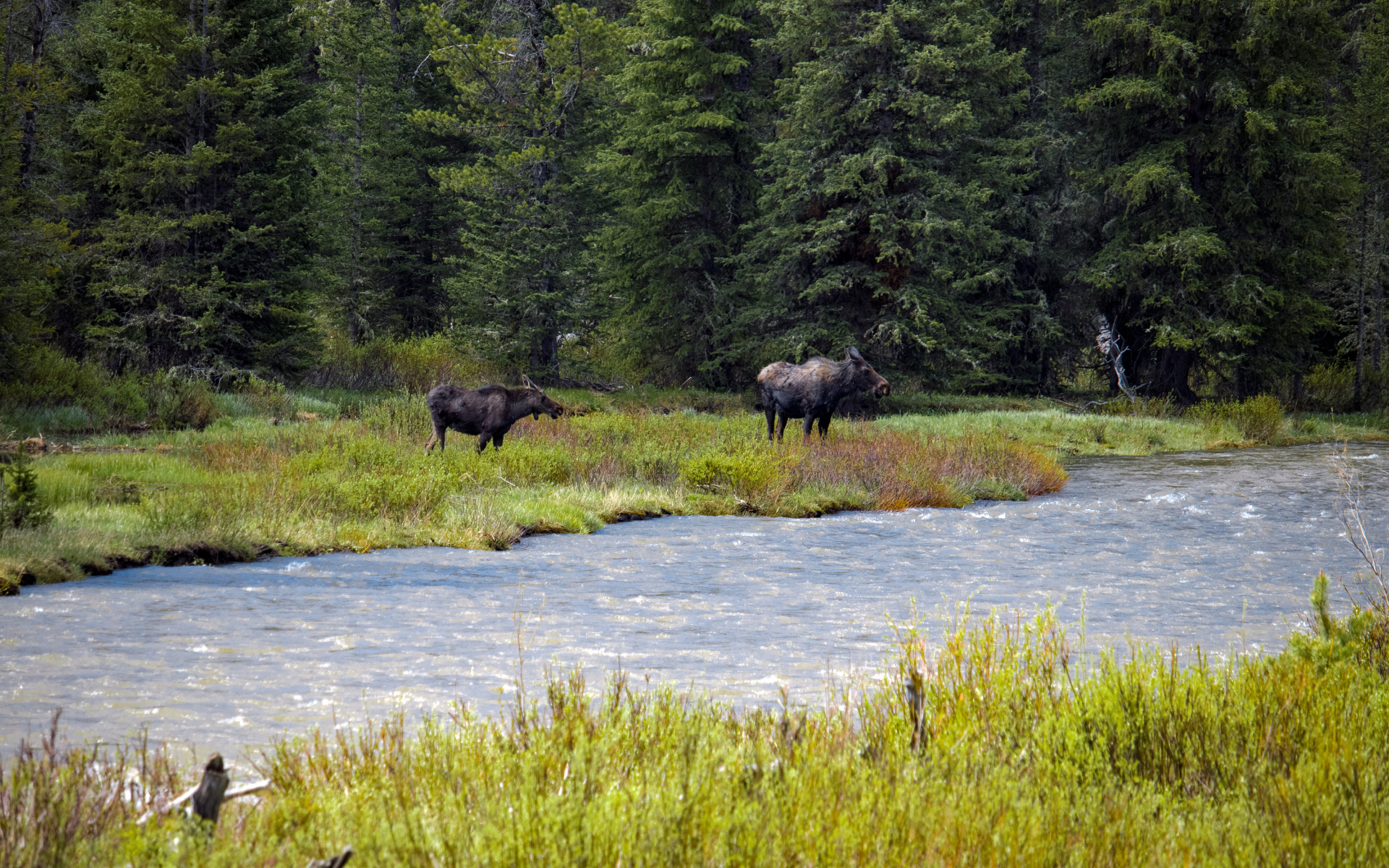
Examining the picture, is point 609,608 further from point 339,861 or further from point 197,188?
point 197,188

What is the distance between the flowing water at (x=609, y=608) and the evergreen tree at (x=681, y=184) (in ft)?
66.9

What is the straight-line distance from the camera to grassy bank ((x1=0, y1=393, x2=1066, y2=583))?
1123 cm

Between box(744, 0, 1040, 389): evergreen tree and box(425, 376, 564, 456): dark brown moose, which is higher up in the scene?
box(744, 0, 1040, 389): evergreen tree

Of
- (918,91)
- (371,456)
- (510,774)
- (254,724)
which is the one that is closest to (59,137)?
(371,456)

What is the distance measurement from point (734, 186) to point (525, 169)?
760 cm

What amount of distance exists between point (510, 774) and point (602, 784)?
1.15ft

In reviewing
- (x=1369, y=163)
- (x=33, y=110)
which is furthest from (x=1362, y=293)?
(x=33, y=110)

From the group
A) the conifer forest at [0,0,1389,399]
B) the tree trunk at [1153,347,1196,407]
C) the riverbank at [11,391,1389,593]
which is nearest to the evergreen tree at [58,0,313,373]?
the conifer forest at [0,0,1389,399]

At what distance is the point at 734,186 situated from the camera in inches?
1457

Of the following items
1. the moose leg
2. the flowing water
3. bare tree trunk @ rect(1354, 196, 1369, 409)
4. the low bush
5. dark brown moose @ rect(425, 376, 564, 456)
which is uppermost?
bare tree trunk @ rect(1354, 196, 1369, 409)

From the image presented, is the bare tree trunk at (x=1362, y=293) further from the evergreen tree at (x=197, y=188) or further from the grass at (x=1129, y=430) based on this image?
the evergreen tree at (x=197, y=188)

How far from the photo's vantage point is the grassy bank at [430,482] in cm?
1123

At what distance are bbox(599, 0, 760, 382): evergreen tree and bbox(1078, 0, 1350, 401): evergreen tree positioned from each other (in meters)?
11.9

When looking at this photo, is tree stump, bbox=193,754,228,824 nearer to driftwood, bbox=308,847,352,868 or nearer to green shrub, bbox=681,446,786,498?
driftwood, bbox=308,847,352,868
